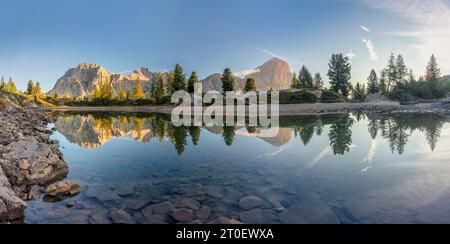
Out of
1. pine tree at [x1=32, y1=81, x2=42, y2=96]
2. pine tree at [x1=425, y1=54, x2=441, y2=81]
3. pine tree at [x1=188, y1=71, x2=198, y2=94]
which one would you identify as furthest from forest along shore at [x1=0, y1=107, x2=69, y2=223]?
pine tree at [x1=32, y1=81, x2=42, y2=96]

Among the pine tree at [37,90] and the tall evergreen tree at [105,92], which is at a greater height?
the pine tree at [37,90]

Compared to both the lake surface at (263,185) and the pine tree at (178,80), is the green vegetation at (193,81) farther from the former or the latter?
the lake surface at (263,185)

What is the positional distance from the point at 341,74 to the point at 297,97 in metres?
24.8

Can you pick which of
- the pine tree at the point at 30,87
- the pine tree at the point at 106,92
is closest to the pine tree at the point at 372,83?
the pine tree at the point at 106,92

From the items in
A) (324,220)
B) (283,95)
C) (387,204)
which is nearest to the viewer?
(324,220)

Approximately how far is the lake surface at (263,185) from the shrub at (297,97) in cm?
4181

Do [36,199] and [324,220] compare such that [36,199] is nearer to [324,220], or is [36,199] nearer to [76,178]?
[76,178]

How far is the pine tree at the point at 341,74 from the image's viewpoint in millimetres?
69562

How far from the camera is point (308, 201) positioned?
5898 millimetres

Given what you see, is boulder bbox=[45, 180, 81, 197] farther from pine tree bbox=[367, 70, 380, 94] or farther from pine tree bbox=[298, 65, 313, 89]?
pine tree bbox=[367, 70, 380, 94]

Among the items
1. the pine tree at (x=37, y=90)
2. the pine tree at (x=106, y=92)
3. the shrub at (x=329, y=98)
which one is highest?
the pine tree at (x=37, y=90)

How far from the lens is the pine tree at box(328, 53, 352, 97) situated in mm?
69562
